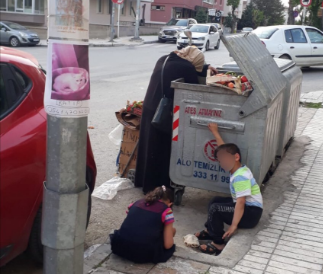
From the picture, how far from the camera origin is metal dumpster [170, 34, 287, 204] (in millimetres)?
4926

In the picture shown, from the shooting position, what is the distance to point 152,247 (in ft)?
12.9

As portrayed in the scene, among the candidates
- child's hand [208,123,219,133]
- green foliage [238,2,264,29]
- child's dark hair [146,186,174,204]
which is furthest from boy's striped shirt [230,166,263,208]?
green foliage [238,2,264,29]

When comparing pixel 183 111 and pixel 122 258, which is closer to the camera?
pixel 122 258

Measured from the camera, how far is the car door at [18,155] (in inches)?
130

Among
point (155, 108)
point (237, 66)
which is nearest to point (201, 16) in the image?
point (237, 66)

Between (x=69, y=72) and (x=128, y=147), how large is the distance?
332 centimetres

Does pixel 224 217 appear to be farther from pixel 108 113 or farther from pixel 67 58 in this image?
pixel 108 113

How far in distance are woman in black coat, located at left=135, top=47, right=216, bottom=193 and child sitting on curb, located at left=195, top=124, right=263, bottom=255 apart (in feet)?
3.06

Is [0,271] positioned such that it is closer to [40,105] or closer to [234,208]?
[40,105]

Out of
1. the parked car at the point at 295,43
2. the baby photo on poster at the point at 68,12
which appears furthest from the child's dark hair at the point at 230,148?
the parked car at the point at 295,43

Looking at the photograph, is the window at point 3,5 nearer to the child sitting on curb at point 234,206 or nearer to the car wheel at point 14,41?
the car wheel at point 14,41

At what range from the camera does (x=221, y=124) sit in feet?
16.5

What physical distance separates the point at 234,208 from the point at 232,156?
0.48 m

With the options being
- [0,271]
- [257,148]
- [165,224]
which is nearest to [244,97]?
[257,148]
